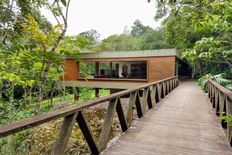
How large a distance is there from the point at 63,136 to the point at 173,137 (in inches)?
80.1

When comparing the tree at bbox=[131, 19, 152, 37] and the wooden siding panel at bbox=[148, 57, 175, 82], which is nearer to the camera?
the wooden siding panel at bbox=[148, 57, 175, 82]

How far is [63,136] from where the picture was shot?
6.28 ft

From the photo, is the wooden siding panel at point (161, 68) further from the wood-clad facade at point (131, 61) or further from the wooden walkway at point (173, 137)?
the wooden walkway at point (173, 137)

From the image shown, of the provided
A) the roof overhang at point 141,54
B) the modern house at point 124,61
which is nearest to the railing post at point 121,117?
the modern house at point 124,61

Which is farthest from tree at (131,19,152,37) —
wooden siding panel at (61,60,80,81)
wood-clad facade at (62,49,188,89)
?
wood-clad facade at (62,49,188,89)

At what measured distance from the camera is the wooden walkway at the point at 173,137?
2715 millimetres

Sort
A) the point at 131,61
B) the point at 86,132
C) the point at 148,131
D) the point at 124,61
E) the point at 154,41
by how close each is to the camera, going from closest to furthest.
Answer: the point at 86,132, the point at 148,131, the point at 131,61, the point at 124,61, the point at 154,41

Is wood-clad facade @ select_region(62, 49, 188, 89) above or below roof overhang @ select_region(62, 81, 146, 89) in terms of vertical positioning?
above

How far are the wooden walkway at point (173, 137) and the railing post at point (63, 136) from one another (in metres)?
0.87

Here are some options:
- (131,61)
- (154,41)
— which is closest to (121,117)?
(131,61)

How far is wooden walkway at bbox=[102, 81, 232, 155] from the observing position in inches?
107

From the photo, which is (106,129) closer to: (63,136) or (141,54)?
(63,136)

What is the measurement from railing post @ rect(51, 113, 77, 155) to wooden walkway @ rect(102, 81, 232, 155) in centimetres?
87

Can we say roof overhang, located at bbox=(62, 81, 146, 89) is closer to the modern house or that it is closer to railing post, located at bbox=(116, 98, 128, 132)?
the modern house
